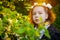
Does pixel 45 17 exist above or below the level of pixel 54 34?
above

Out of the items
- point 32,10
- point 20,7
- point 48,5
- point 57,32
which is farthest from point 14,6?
point 57,32

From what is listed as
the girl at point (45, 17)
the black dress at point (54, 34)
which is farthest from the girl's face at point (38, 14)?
the black dress at point (54, 34)

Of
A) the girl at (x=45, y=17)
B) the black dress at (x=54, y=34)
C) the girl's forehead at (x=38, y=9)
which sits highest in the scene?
the girl's forehead at (x=38, y=9)

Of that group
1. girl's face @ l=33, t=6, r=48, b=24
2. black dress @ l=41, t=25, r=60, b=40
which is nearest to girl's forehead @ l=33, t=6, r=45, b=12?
girl's face @ l=33, t=6, r=48, b=24

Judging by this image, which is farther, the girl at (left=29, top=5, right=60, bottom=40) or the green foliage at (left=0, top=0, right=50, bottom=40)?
the girl at (left=29, top=5, right=60, bottom=40)

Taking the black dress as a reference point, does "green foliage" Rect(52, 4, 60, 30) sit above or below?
above

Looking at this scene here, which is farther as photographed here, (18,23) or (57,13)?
(57,13)

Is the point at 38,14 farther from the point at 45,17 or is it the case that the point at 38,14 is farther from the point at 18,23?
the point at 18,23

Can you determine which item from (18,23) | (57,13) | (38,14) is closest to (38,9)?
(38,14)

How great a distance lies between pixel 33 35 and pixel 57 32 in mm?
479

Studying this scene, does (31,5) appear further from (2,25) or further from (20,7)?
(2,25)

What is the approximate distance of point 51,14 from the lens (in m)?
1.66

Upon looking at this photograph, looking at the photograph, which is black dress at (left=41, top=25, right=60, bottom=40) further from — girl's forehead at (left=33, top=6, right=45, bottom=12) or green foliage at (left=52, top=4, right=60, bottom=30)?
girl's forehead at (left=33, top=6, right=45, bottom=12)

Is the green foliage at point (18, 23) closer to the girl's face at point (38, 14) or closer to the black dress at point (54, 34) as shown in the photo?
the girl's face at point (38, 14)
